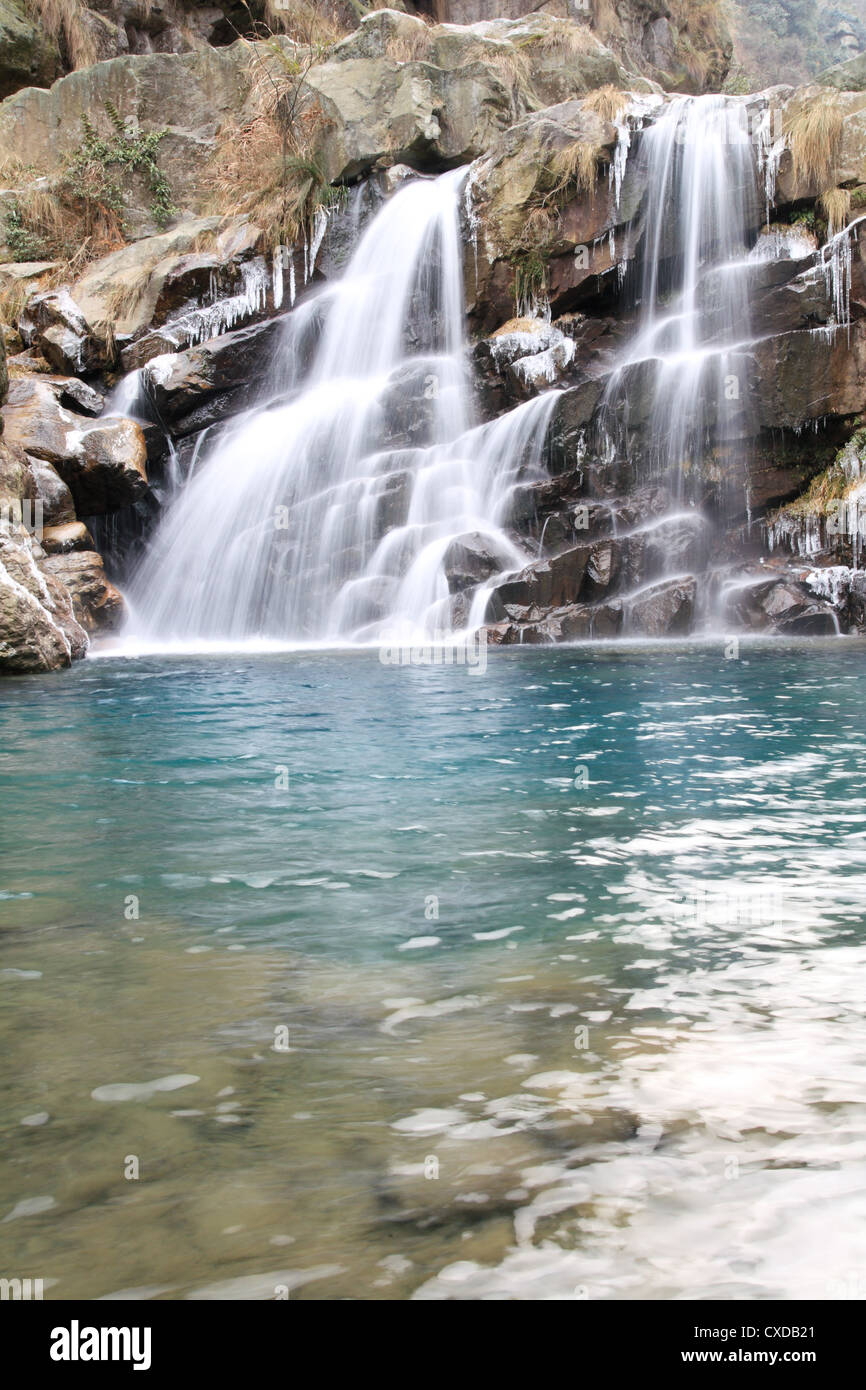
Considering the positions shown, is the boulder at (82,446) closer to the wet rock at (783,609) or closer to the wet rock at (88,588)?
the wet rock at (88,588)

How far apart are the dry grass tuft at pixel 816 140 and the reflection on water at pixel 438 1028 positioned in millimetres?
12916

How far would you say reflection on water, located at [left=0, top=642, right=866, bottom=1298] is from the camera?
177 centimetres

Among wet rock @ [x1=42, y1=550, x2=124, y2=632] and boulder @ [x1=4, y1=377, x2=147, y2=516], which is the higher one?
boulder @ [x1=4, y1=377, x2=147, y2=516]

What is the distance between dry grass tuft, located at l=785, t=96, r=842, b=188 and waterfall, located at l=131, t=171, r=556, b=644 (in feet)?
16.6

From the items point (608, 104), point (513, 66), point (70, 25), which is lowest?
point (608, 104)

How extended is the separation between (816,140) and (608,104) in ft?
11.8

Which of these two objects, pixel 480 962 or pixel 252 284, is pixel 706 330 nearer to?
pixel 252 284

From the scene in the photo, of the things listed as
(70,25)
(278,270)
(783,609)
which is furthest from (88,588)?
(70,25)

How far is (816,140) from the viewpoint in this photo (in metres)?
15.5

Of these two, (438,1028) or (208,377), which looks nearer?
(438,1028)

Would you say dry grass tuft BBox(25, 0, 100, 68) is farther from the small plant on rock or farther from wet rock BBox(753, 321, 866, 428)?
wet rock BBox(753, 321, 866, 428)

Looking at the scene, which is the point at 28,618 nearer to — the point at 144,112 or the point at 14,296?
the point at 14,296

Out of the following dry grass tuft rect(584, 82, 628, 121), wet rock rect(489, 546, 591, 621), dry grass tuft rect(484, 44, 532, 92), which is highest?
dry grass tuft rect(484, 44, 532, 92)

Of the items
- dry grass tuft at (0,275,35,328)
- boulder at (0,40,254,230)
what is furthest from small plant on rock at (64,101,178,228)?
dry grass tuft at (0,275,35,328)
